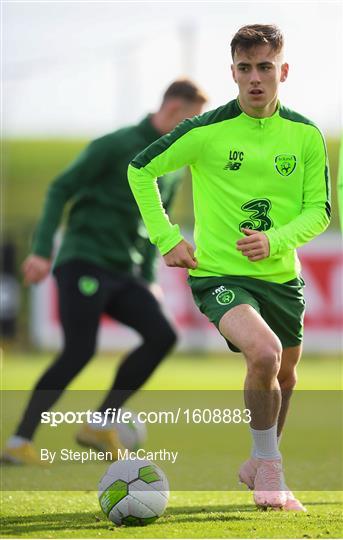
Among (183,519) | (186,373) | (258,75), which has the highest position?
(258,75)

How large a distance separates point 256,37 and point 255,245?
0.96 metres

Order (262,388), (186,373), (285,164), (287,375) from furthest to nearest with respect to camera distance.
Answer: (186,373)
(287,375)
(285,164)
(262,388)

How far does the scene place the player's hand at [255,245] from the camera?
5.37m

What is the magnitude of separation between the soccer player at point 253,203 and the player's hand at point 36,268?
2.05 m

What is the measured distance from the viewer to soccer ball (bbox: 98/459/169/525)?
204 inches

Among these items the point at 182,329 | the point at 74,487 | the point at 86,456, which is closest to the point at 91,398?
the point at 86,456

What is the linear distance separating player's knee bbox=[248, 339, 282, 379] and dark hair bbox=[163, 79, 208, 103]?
256cm

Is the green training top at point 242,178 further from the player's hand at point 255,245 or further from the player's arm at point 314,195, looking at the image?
the player's hand at point 255,245

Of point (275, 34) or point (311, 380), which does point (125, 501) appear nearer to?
point (275, 34)

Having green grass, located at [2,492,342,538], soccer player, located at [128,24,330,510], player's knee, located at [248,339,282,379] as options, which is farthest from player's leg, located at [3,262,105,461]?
player's knee, located at [248,339,282,379]

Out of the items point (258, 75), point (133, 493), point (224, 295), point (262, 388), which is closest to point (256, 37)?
point (258, 75)

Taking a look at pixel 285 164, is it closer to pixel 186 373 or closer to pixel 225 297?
pixel 225 297

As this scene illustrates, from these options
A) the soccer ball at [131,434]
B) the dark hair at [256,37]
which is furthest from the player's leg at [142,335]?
the dark hair at [256,37]

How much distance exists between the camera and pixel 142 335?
785 cm
